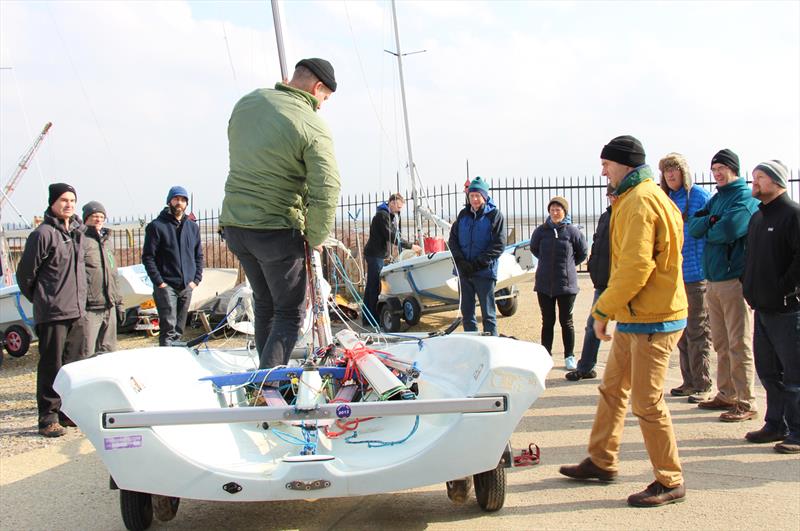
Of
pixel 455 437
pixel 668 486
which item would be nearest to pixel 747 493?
pixel 668 486

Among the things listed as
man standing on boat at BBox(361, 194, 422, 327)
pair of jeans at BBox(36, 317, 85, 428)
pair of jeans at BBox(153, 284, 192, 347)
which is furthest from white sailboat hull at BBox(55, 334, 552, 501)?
man standing on boat at BBox(361, 194, 422, 327)

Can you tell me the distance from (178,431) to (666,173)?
4.36m

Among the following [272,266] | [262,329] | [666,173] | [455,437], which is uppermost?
[666,173]

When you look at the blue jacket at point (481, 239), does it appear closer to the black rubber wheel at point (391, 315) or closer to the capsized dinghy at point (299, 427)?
the black rubber wheel at point (391, 315)

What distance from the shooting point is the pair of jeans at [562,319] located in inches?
285

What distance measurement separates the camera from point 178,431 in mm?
3334

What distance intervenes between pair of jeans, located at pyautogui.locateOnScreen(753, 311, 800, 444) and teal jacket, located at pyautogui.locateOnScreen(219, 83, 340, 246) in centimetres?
290

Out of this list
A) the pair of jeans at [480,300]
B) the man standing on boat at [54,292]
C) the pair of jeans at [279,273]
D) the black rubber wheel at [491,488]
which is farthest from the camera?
the pair of jeans at [480,300]

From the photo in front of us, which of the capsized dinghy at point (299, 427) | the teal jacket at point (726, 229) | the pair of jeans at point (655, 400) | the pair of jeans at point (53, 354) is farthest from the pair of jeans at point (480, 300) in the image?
the pair of jeans at point (53, 354)

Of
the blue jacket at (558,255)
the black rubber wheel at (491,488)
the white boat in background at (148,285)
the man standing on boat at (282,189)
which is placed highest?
the man standing on boat at (282,189)

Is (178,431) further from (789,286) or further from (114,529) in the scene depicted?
(789,286)

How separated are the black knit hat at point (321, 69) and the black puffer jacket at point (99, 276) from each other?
129 inches

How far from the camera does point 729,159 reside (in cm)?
525

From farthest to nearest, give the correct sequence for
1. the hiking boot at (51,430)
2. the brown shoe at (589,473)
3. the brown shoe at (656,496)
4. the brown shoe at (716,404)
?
the hiking boot at (51,430)
the brown shoe at (716,404)
the brown shoe at (589,473)
the brown shoe at (656,496)
